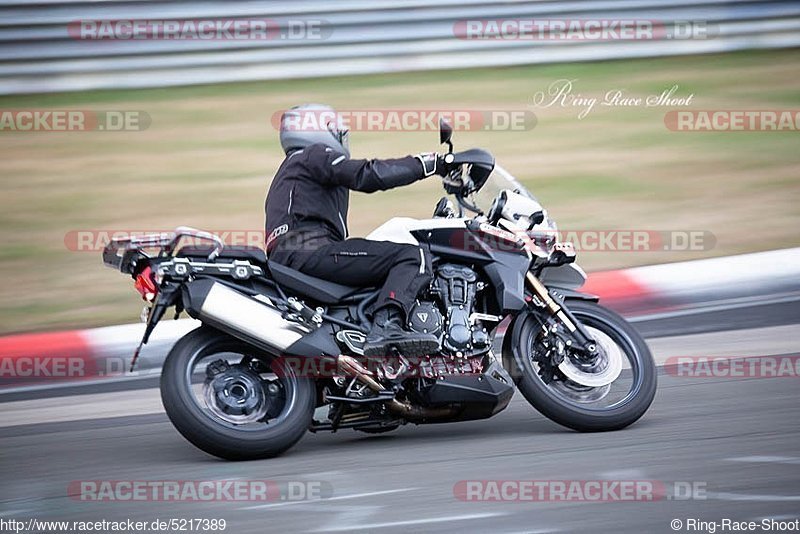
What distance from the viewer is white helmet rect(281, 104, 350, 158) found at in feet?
19.2

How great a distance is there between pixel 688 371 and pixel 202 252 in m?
2.96

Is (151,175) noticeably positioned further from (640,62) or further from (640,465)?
(640,465)

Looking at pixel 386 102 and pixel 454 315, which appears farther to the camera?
pixel 386 102

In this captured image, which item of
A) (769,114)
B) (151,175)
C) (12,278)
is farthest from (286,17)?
(769,114)

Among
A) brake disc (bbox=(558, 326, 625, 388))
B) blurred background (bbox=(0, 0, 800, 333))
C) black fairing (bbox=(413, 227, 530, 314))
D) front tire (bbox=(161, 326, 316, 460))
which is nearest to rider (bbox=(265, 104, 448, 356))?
black fairing (bbox=(413, 227, 530, 314))

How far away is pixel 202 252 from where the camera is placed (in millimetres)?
5695

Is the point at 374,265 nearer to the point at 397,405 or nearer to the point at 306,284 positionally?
the point at 306,284

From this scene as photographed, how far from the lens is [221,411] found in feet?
18.3

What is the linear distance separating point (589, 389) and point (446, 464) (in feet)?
2.94

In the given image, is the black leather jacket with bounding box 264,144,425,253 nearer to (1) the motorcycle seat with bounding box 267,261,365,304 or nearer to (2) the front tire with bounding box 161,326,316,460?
(1) the motorcycle seat with bounding box 267,261,365,304

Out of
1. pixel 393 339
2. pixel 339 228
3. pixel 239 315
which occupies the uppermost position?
pixel 339 228

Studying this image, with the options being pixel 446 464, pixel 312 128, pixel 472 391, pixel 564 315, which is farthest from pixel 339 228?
pixel 446 464

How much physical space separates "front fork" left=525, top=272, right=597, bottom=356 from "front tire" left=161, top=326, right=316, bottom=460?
3.82 ft

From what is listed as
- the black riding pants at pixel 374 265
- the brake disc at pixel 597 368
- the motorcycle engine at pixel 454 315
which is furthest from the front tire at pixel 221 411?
the brake disc at pixel 597 368
